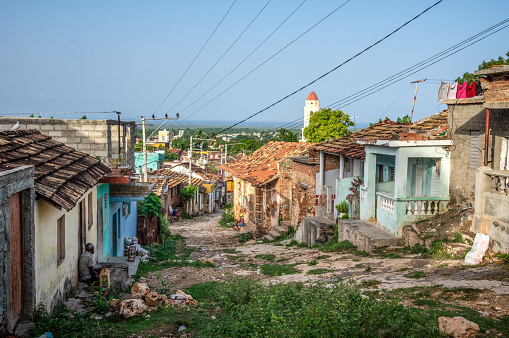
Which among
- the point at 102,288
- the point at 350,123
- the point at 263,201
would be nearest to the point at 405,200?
the point at 102,288

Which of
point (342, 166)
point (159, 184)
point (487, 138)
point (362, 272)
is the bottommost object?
point (362, 272)

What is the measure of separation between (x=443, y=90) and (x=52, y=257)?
11511 mm

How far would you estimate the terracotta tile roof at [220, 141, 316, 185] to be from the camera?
28.4 m

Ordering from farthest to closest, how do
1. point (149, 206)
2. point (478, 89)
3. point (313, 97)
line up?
point (313, 97)
point (149, 206)
point (478, 89)

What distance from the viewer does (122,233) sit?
18672 mm

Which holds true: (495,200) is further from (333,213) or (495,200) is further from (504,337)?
(333,213)

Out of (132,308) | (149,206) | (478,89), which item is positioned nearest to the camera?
(132,308)

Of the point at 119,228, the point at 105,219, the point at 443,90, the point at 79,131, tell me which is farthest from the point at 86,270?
the point at 443,90

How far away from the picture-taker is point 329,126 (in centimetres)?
4191

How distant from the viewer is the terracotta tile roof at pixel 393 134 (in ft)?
47.9

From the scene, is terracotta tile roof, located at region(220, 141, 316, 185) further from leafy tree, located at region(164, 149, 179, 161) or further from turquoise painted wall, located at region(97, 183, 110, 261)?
leafy tree, located at region(164, 149, 179, 161)

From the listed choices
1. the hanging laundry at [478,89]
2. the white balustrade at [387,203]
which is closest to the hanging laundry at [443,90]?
the hanging laundry at [478,89]

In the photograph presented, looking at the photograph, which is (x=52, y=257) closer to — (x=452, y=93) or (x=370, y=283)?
(x=370, y=283)

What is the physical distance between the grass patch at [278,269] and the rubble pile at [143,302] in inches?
168
